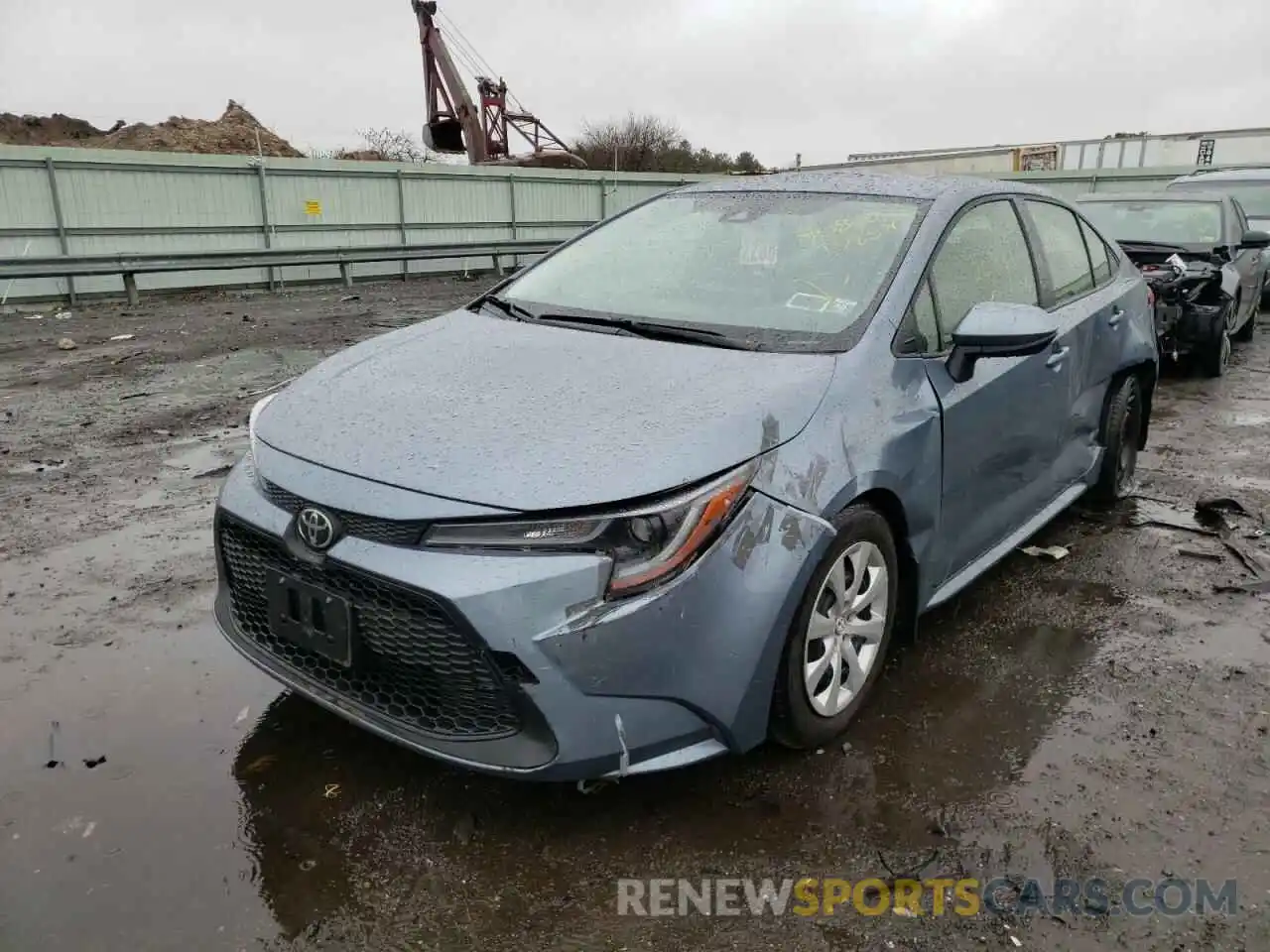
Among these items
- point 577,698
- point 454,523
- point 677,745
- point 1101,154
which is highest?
point 1101,154

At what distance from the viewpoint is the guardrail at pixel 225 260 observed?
40.7 ft

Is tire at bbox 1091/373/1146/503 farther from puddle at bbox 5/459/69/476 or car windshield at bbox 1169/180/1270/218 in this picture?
car windshield at bbox 1169/180/1270/218

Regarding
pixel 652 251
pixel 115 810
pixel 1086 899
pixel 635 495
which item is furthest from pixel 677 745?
pixel 652 251

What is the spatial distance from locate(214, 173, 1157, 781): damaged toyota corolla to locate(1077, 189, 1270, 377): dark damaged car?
5.12 m

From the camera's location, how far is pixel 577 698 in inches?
84.0

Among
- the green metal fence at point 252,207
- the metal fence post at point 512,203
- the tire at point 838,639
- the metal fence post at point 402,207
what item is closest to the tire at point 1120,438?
the tire at point 838,639

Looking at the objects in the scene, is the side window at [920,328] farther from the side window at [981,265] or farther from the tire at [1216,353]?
the tire at [1216,353]

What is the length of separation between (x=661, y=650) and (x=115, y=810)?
Result: 1.59 metres

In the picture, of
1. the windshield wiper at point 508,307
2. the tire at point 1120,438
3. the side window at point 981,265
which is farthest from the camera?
the tire at point 1120,438

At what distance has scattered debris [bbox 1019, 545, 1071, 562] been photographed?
433 cm

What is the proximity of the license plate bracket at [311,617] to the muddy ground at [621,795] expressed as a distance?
1.62 feet

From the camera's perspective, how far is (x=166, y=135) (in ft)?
99.5

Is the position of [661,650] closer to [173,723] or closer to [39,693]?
[173,723]

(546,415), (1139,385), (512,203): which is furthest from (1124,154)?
(546,415)
